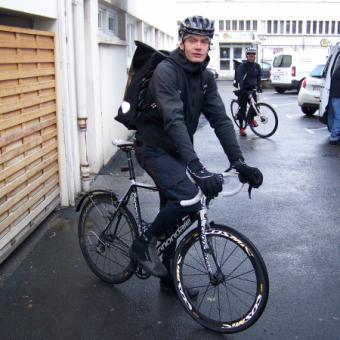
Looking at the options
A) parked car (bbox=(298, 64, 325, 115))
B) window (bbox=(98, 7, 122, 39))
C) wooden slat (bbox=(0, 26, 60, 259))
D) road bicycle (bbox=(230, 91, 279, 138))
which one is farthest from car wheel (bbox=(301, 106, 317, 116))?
wooden slat (bbox=(0, 26, 60, 259))

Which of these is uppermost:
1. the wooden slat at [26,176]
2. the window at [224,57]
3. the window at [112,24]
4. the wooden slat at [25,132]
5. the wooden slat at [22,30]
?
the window at [112,24]

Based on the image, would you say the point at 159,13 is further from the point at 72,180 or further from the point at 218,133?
the point at 218,133

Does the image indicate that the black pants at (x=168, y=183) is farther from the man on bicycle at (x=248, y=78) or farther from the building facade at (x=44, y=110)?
the man on bicycle at (x=248, y=78)

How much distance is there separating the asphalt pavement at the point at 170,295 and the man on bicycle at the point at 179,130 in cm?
41

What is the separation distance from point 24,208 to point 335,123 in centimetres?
762

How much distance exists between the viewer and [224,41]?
178 feet

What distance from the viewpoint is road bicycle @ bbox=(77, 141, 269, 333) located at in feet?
12.5

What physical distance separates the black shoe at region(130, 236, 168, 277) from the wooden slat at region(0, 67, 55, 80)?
6.29ft

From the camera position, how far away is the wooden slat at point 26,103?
16.8 ft

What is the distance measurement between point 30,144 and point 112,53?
5174 millimetres

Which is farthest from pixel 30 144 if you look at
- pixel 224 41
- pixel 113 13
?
pixel 224 41

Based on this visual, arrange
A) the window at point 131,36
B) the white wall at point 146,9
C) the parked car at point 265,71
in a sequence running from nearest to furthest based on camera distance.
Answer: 1. the white wall at point 146,9
2. the window at point 131,36
3. the parked car at point 265,71

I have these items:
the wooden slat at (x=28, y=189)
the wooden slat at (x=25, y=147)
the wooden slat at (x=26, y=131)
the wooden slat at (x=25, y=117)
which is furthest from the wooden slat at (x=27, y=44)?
the wooden slat at (x=28, y=189)

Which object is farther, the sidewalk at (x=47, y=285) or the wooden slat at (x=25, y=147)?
the wooden slat at (x=25, y=147)
